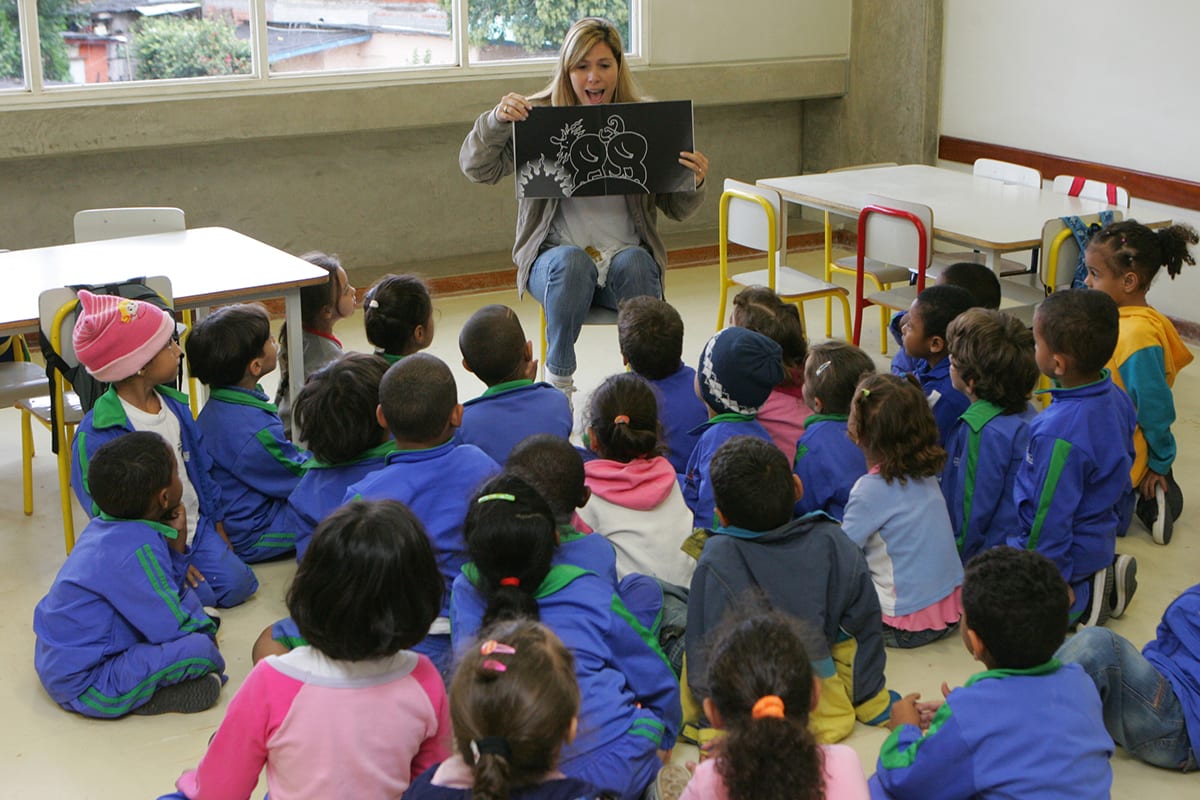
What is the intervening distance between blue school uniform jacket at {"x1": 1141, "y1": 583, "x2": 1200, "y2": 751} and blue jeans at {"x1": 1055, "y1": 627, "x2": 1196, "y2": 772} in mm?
18

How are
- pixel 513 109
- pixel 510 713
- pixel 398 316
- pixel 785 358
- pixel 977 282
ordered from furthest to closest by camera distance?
pixel 513 109 < pixel 977 282 < pixel 398 316 < pixel 785 358 < pixel 510 713

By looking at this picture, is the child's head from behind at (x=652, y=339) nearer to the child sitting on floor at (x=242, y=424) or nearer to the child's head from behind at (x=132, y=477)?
the child sitting on floor at (x=242, y=424)

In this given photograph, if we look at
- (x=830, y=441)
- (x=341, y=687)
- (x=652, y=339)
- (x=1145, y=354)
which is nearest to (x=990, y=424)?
(x=830, y=441)

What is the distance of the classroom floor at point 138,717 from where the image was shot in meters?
2.51

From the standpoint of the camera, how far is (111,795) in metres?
2.47

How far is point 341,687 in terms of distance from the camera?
187 centimetres

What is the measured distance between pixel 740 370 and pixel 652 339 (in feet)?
1.06

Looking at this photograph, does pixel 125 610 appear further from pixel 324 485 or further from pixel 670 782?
pixel 670 782

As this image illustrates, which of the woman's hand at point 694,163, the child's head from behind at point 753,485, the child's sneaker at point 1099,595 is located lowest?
the child's sneaker at point 1099,595

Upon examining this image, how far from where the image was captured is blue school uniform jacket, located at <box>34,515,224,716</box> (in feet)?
8.58

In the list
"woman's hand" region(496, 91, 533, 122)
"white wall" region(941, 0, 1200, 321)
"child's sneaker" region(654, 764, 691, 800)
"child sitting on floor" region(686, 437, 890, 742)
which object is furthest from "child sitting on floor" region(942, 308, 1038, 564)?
"white wall" region(941, 0, 1200, 321)

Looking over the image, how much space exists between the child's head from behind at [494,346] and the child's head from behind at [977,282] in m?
1.47

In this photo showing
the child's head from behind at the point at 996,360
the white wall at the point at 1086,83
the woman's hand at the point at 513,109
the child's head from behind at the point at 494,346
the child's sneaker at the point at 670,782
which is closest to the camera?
the child's sneaker at the point at 670,782

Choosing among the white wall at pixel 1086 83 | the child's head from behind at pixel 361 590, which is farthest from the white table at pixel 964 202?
the child's head from behind at pixel 361 590
